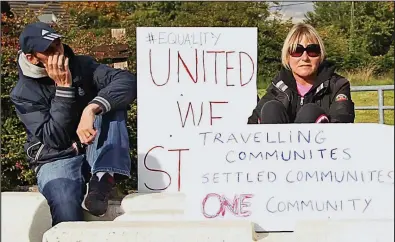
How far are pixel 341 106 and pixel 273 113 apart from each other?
12.1 inches

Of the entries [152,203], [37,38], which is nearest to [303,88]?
[152,203]

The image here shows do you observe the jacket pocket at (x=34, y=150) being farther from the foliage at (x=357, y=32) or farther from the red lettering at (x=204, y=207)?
the foliage at (x=357, y=32)

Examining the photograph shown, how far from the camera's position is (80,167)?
116 inches

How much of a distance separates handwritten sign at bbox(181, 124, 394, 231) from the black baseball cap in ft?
2.59

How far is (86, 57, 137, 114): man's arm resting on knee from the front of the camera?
297cm

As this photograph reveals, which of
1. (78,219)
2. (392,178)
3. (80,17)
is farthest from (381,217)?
(80,17)

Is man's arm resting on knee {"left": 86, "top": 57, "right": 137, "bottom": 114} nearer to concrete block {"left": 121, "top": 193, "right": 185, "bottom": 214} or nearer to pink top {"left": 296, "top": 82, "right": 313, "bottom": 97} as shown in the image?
concrete block {"left": 121, "top": 193, "right": 185, "bottom": 214}

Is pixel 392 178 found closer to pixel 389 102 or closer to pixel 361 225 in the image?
pixel 361 225

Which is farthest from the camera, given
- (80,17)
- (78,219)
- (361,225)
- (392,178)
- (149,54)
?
(80,17)

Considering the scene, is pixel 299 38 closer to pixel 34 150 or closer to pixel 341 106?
pixel 341 106

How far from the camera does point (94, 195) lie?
2.87 meters

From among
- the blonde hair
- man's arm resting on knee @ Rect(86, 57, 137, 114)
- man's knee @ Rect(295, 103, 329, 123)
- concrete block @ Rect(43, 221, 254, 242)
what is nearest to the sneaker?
man's arm resting on knee @ Rect(86, 57, 137, 114)

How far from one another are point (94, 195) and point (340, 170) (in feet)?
3.36

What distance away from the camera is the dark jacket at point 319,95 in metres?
2.95
